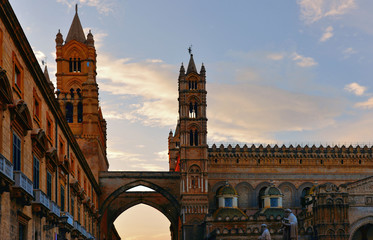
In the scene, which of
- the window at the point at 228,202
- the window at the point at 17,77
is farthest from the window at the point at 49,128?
the window at the point at 228,202

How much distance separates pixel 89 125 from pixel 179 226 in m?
16.9

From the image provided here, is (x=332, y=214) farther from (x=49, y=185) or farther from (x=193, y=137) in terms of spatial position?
(x=49, y=185)

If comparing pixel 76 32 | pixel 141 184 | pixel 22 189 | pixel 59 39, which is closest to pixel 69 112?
pixel 59 39

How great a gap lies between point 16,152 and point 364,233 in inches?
2119

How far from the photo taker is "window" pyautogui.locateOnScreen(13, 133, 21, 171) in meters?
24.3

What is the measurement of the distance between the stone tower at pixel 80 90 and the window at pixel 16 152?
5164 cm

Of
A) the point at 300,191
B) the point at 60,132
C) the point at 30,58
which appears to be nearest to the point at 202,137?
the point at 300,191

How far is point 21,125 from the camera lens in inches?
995

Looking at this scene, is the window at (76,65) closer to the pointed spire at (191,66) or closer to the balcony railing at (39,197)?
the pointed spire at (191,66)

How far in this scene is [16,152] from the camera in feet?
80.6

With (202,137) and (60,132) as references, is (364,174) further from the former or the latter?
(60,132)

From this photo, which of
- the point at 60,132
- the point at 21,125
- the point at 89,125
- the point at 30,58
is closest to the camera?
the point at 21,125

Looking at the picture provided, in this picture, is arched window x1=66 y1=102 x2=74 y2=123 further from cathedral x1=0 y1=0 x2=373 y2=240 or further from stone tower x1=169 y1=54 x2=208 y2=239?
stone tower x1=169 y1=54 x2=208 y2=239

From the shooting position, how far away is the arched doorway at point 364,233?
7081 cm
